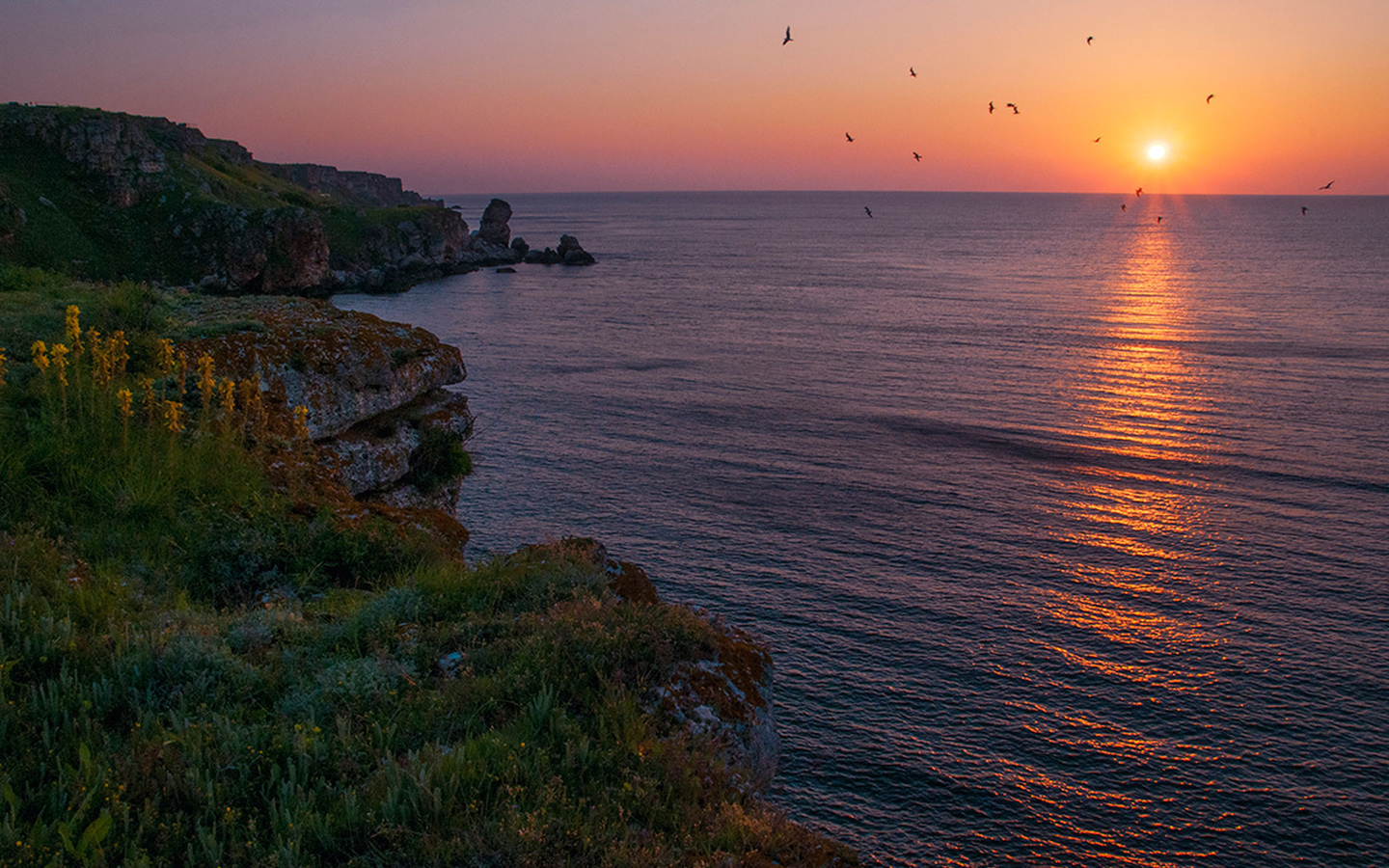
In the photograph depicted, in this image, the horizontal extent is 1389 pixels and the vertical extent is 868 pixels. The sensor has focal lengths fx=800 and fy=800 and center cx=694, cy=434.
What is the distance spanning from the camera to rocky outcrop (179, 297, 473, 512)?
556 inches

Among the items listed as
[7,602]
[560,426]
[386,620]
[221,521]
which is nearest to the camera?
[7,602]

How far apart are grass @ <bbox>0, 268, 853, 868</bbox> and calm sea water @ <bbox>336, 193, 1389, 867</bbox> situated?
869cm

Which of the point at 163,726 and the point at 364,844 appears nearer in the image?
the point at 364,844

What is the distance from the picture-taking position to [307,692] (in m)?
6.09

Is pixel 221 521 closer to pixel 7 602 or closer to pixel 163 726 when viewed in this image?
pixel 7 602

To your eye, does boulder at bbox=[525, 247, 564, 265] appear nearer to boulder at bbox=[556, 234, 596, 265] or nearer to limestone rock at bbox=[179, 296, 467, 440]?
boulder at bbox=[556, 234, 596, 265]

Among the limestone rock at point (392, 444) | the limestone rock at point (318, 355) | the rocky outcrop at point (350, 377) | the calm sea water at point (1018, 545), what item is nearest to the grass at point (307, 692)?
the rocky outcrop at point (350, 377)

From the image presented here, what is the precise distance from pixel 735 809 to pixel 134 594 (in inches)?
234

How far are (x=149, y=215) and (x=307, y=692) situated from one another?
8928cm

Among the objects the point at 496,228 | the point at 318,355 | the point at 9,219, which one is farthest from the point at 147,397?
the point at 496,228

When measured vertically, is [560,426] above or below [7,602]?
below

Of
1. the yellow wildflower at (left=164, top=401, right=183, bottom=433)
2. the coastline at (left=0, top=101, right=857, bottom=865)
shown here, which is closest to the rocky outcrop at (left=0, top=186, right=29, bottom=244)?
the coastline at (left=0, top=101, right=857, bottom=865)

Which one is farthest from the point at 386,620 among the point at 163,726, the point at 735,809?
the point at 735,809

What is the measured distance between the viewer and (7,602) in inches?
244
